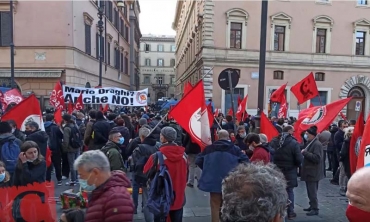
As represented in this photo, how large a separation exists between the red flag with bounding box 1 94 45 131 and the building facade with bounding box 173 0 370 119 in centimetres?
1863

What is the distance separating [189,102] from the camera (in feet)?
17.5

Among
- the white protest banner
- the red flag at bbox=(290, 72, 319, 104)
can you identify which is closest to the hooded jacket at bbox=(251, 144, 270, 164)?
the red flag at bbox=(290, 72, 319, 104)

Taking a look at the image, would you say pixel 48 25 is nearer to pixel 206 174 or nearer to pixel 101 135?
pixel 101 135

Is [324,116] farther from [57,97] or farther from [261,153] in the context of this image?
[57,97]

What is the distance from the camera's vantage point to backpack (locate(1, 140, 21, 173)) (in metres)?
4.98

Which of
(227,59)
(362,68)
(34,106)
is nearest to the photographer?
(34,106)

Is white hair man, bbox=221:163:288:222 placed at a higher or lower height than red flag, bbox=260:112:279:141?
higher

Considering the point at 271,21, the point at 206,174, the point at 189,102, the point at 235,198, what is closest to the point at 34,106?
the point at 189,102

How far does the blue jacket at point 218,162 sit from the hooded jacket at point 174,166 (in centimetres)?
42

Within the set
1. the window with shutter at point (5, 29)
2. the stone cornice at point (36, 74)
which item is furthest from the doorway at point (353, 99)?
the window with shutter at point (5, 29)

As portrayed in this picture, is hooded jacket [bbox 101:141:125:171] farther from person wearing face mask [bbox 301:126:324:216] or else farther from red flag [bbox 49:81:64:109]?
red flag [bbox 49:81:64:109]

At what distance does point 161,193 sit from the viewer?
4.44 meters

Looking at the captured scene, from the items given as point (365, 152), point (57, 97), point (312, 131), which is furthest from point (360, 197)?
point (57, 97)

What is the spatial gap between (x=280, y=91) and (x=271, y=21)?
15797 millimetres
